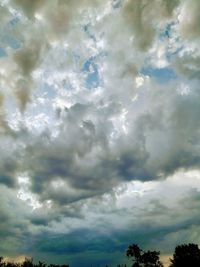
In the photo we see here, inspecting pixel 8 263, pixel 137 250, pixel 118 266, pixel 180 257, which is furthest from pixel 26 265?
pixel 180 257

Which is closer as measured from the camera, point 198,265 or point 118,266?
point 198,265

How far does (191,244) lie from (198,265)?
9375 millimetres

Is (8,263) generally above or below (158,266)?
above

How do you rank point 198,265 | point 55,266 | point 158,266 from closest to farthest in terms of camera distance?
point 198,265 → point 158,266 → point 55,266

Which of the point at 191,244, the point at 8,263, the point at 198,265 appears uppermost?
the point at 8,263

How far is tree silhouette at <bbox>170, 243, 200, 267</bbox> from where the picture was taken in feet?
317

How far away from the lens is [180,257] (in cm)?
10025

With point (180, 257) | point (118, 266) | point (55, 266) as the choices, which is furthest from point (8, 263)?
point (180, 257)

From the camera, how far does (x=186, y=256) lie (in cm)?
9875

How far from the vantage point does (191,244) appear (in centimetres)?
10294

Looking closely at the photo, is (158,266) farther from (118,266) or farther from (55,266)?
(55,266)

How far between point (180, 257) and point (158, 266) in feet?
78.9

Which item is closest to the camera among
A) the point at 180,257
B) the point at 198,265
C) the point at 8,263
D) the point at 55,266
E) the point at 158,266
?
the point at 198,265

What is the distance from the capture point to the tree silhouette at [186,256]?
9660cm
